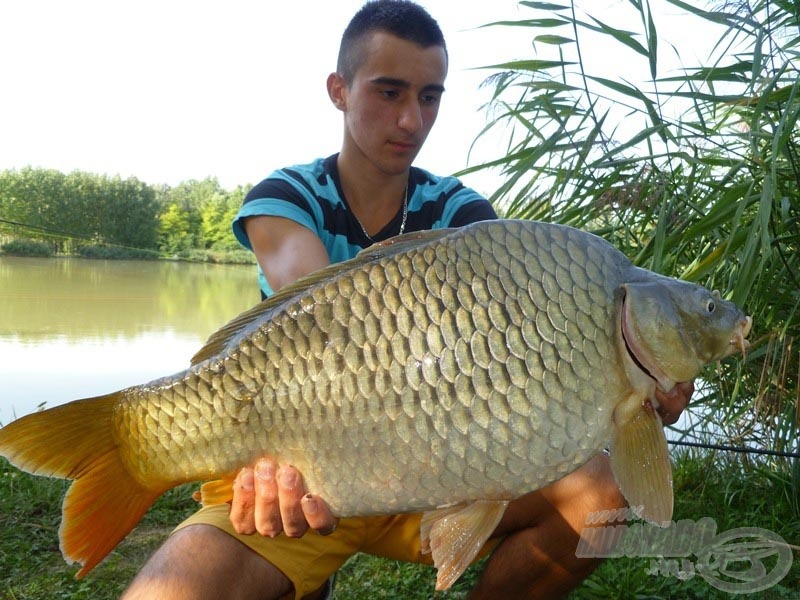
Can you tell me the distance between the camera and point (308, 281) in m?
1.09

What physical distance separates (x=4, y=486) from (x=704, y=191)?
2.36m

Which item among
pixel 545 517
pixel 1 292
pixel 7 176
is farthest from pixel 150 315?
pixel 7 176

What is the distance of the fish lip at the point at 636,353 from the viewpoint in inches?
40.0

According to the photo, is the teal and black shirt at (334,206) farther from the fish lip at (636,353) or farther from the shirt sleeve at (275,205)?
the fish lip at (636,353)

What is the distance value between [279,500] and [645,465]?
19.9 inches

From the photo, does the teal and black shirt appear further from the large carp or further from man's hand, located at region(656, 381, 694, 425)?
man's hand, located at region(656, 381, 694, 425)

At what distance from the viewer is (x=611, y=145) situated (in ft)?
7.79

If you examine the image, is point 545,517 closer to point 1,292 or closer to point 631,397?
point 631,397

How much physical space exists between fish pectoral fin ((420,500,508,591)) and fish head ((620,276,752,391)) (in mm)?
278

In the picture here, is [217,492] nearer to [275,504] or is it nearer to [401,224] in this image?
[275,504]

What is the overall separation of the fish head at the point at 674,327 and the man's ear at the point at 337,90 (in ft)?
3.06

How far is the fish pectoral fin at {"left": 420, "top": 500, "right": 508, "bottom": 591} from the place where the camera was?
1.04 m

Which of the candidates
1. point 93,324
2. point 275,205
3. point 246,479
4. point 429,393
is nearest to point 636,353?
point 429,393

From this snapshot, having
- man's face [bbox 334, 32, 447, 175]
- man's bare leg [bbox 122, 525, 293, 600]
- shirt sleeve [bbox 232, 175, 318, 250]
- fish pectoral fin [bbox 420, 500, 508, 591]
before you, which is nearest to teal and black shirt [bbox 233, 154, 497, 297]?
shirt sleeve [bbox 232, 175, 318, 250]
